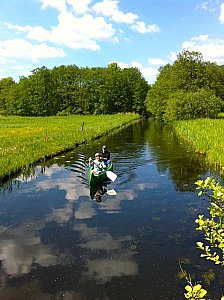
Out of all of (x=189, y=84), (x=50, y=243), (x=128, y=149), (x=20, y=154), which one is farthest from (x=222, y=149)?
(x=189, y=84)

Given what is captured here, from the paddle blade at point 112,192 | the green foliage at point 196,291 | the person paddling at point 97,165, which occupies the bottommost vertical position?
the paddle blade at point 112,192

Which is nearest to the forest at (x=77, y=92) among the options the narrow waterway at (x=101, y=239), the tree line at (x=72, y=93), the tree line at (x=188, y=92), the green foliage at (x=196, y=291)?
the tree line at (x=72, y=93)

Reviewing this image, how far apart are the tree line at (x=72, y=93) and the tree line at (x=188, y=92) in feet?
59.0

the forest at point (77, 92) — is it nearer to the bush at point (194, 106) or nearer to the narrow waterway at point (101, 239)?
the bush at point (194, 106)

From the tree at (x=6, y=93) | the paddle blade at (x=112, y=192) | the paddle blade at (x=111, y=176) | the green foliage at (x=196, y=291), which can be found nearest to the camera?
the green foliage at (x=196, y=291)

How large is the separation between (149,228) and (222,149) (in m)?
13.1

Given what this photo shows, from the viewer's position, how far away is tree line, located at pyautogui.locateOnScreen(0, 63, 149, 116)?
104438mm

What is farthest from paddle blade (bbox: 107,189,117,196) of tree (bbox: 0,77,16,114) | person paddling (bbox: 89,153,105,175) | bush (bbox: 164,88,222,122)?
tree (bbox: 0,77,16,114)

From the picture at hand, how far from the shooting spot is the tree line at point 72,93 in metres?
104

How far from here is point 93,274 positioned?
8.55m

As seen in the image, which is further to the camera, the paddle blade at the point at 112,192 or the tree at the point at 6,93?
the tree at the point at 6,93

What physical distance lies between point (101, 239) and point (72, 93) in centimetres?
9633

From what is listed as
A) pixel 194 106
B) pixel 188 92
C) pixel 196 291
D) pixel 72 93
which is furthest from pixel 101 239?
pixel 72 93

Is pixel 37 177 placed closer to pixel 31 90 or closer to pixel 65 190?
pixel 65 190
